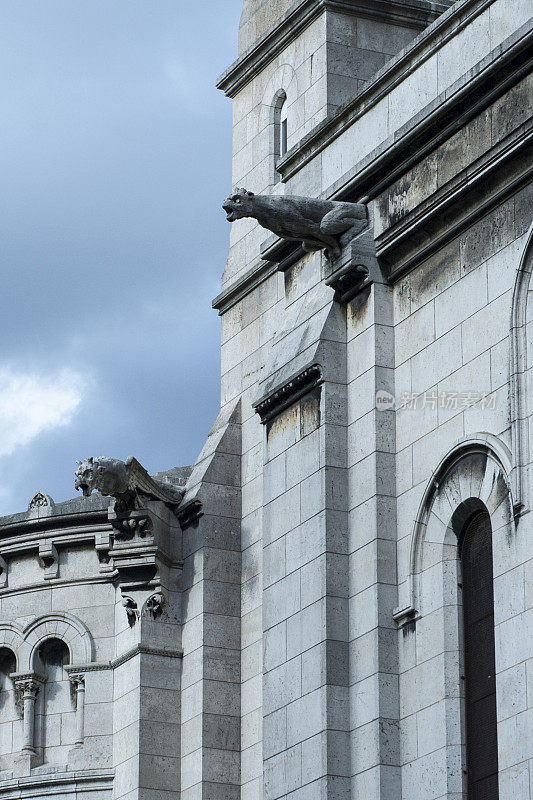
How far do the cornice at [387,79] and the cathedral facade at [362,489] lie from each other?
0.04 meters

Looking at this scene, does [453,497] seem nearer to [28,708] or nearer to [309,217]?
[309,217]

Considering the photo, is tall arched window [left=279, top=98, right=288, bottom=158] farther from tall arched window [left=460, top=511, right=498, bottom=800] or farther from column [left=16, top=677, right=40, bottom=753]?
tall arched window [left=460, top=511, right=498, bottom=800]

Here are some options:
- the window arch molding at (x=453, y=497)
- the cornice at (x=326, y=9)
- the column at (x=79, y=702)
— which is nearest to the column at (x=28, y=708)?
the column at (x=79, y=702)

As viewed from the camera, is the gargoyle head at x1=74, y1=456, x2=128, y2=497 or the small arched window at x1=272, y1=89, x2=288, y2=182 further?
the small arched window at x1=272, y1=89, x2=288, y2=182

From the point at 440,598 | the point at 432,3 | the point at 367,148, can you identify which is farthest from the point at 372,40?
the point at 440,598

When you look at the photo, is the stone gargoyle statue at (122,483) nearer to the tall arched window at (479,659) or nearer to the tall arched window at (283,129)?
the tall arched window at (283,129)

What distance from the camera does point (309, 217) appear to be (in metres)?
26.5

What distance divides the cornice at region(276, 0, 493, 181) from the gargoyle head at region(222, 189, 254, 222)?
223 centimetres

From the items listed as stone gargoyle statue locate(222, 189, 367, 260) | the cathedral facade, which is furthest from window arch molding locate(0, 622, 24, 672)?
stone gargoyle statue locate(222, 189, 367, 260)

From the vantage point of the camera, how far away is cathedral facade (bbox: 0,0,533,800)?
23.1 metres

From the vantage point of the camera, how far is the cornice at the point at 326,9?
3344 cm

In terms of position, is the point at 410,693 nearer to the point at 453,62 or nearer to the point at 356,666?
the point at 356,666

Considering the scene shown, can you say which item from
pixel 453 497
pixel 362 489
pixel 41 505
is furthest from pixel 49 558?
pixel 453 497

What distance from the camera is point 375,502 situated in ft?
81.0
